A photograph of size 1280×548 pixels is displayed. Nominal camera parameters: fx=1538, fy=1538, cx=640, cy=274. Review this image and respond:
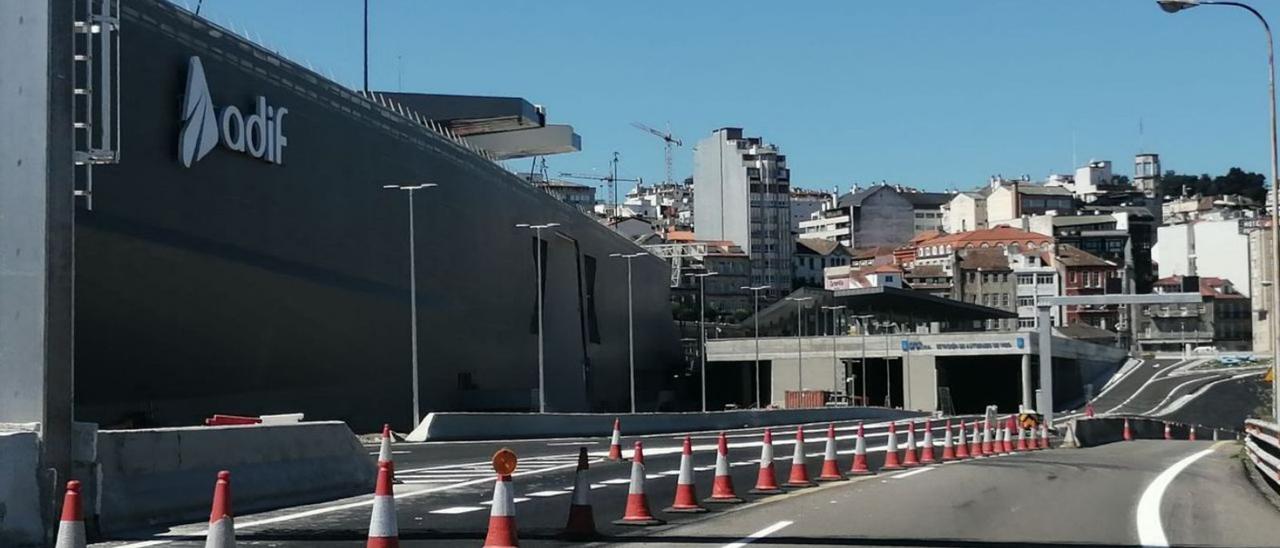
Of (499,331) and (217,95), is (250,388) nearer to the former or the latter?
(217,95)

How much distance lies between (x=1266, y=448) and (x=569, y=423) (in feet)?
99.6

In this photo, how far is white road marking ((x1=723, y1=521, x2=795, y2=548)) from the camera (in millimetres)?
12578

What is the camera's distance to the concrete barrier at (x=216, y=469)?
13875 mm

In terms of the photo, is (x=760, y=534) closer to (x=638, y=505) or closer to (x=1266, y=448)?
(x=638, y=505)

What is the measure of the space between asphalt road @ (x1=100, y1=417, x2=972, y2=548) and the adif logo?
55.5 feet

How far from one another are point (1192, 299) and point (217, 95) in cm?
3902

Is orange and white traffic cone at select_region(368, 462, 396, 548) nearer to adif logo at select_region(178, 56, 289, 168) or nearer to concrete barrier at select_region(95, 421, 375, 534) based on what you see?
concrete barrier at select_region(95, 421, 375, 534)

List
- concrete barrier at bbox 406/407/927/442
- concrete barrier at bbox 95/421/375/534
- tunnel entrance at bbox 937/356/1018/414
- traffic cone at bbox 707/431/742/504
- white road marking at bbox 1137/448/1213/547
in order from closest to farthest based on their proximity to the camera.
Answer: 1. white road marking at bbox 1137/448/1213/547
2. concrete barrier at bbox 95/421/375/534
3. traffic cone at bbox 707/431/742/504
4. concrete barrier at bbox 406/407/927/442
5. tunnel entrance at bbox 937/356/1018/414

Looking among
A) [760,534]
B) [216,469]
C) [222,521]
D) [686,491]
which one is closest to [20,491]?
[216,469]

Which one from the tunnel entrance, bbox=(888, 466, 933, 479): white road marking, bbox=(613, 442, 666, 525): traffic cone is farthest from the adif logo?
the tunnel entrance

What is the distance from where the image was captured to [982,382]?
128750 mm

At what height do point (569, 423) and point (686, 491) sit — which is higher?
point (686, 491)

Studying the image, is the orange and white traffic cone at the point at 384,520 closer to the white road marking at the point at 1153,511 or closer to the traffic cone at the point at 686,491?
the traffic cone at the point at 686,491

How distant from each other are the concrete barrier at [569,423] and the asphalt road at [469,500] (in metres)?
11.0
